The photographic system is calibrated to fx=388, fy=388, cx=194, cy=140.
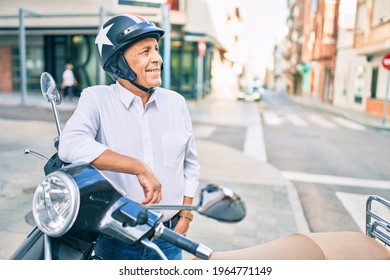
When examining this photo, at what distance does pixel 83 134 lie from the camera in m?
1.28

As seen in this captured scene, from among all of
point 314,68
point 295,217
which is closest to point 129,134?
point 295,217

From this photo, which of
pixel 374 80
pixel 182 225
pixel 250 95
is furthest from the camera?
pixel 250 95

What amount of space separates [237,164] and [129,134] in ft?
17.6

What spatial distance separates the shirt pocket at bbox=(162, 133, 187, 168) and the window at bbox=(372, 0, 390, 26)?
142 cm

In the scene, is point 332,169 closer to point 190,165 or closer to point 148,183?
point 190,165

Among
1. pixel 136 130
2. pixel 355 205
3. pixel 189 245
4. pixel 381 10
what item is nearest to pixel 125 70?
pixel 136 130

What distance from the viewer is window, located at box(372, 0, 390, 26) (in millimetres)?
2166

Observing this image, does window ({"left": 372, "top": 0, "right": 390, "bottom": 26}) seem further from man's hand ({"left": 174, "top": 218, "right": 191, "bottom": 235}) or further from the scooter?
the scooter

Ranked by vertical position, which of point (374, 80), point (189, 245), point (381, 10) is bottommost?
point (189, 245)

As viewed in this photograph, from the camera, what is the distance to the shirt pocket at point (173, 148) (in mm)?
1508

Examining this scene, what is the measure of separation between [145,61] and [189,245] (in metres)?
0.68

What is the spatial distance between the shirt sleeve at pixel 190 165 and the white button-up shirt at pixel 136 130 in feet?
0.16

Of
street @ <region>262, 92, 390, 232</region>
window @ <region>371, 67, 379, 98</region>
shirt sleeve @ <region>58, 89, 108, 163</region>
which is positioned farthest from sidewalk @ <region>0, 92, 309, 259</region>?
window @ <region>371, 67, 379, 98</region>

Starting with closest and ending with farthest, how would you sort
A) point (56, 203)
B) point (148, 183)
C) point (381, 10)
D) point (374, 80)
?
point (56, 203) < point (148, 183) < point (381, 10) < point (374, 80)
